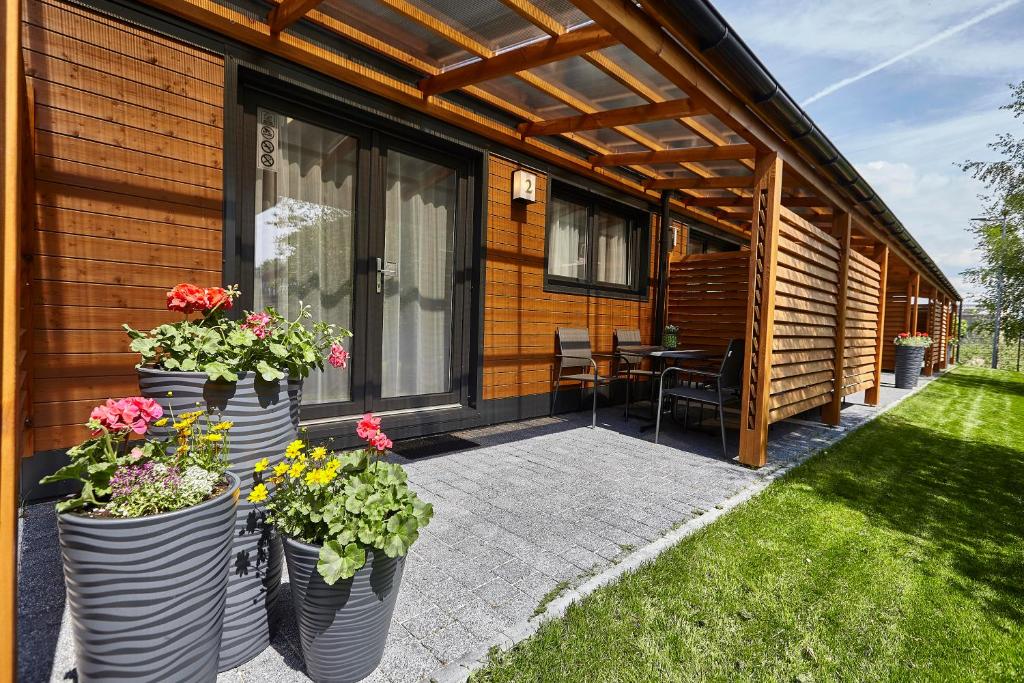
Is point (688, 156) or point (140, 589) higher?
point (688, 156)

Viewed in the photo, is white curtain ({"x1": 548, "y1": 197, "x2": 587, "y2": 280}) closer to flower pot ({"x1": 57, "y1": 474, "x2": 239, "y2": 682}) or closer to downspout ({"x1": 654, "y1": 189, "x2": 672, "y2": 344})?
downspout ({"x1": 654, "y1": 189, "x2": 672, "y2": 344})

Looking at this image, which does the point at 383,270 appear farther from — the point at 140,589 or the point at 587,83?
the point at 140,589

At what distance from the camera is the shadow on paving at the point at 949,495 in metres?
2.29

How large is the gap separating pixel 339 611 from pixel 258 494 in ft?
1.25

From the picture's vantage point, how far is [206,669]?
1.24 meters

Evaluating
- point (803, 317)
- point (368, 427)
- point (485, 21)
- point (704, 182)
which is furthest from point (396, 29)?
point (803, 317)

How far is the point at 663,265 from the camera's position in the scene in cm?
651

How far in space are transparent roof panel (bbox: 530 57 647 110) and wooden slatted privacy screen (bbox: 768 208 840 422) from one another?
1.56 metres

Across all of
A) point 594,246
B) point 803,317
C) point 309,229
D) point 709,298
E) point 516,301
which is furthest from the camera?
point 709,298

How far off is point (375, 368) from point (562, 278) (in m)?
2.34

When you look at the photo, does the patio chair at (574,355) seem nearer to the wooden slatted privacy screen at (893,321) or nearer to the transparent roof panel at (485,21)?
the transparent roof panel at (485,21)

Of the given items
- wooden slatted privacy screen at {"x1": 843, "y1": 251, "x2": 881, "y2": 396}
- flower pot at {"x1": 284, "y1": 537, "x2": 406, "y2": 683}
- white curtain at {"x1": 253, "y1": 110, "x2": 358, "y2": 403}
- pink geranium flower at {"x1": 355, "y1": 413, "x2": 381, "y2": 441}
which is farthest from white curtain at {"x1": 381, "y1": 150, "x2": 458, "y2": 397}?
wooden slatted privacy screen at {"x1": 843, "y1": 251, "x2": 881, "y2": 396}

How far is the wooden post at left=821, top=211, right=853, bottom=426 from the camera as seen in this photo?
5180 mm

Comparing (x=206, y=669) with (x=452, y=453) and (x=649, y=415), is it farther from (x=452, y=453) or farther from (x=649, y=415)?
(x=649, y=415)
